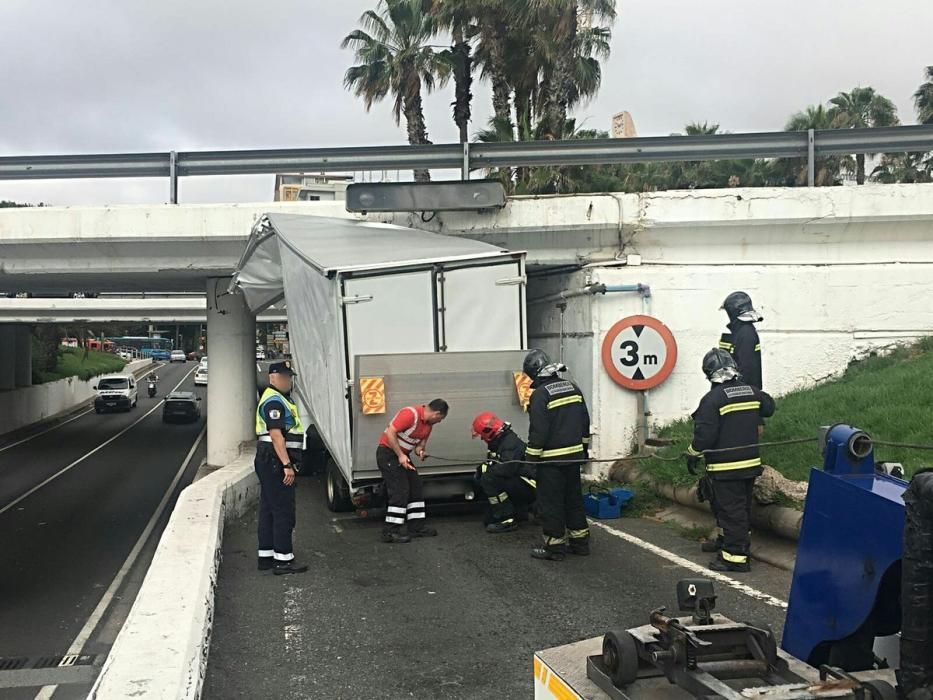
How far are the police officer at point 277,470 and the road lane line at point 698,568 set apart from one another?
10.4 ft

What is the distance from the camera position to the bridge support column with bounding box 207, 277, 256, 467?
15.1m

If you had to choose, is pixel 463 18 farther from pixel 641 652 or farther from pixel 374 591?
pixel 641 652

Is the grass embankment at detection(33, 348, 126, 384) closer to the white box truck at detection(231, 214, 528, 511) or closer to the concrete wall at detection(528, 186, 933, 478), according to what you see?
the white box truck at detection(231, 214, 528, 511)

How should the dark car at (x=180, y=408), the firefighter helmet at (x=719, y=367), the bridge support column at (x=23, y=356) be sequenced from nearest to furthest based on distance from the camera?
the firefighter helmet at (x=719, y=367), the bridge support column at (x=23, y=356), the dark car at (x=180, y=408)

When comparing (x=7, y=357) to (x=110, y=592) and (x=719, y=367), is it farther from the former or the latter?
(x=719, y=367)

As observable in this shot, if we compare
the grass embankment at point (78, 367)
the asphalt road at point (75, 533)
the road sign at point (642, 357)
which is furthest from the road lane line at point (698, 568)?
the grass embankment at point (78, 367)

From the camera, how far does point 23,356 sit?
38156mm

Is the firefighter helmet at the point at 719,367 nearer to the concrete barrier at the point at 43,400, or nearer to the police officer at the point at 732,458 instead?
the police officer at the point at 732,458

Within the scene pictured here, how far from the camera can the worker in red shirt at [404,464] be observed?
8445mm

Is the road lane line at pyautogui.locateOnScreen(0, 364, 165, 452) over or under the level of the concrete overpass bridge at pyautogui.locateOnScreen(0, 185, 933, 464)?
under

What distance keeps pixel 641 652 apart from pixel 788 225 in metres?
9.99

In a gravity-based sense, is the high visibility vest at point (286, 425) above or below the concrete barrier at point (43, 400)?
above

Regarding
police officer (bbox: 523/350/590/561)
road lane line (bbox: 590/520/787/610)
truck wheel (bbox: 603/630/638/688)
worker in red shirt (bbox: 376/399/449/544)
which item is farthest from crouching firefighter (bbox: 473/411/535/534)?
truck wheel (bbox: 603/630/638/688)

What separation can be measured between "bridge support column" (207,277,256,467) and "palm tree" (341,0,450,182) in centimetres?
1373
